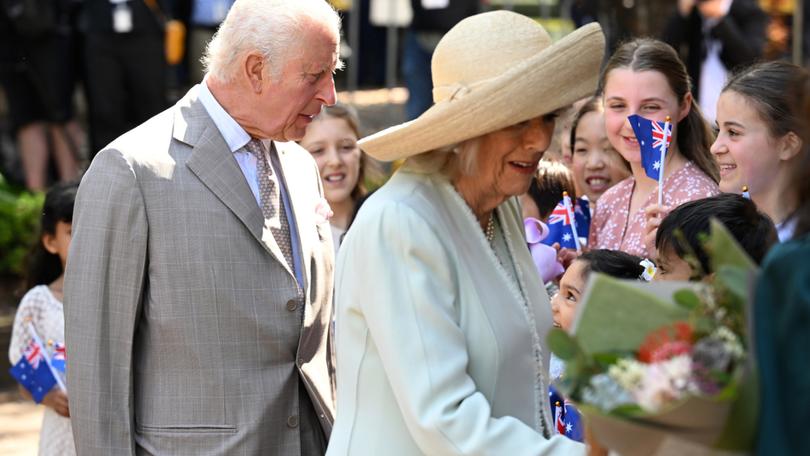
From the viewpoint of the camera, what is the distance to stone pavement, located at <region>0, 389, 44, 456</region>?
709 centimetres

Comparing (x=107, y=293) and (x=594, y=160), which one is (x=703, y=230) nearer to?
(x=107, y=293)

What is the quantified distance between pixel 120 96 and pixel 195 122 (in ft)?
19.9

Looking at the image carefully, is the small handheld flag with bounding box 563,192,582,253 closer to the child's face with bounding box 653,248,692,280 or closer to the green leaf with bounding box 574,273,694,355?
the child's face with bounding box 653,248,692,280

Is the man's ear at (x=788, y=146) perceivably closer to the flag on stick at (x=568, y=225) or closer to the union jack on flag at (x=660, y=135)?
the union jack on flag at (x=660, y=135)

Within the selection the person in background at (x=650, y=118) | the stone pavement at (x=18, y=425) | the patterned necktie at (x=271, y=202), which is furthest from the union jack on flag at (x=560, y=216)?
the stone pavement at (x=18, y=425)

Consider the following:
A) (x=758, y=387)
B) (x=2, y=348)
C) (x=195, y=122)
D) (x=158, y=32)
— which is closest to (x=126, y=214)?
(x=195, y=122)

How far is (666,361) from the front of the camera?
2.04m

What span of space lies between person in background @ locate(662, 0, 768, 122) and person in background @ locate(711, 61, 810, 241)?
4.39 metres

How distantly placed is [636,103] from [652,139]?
30 centimetres

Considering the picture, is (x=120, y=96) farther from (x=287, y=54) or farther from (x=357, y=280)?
(x=357, y=280)

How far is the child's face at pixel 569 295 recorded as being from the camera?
3.98m

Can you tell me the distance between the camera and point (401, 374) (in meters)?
2.76

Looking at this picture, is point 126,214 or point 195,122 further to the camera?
point 195,122

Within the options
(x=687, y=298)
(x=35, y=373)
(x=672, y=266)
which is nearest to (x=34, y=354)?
(x=35, y=373)
